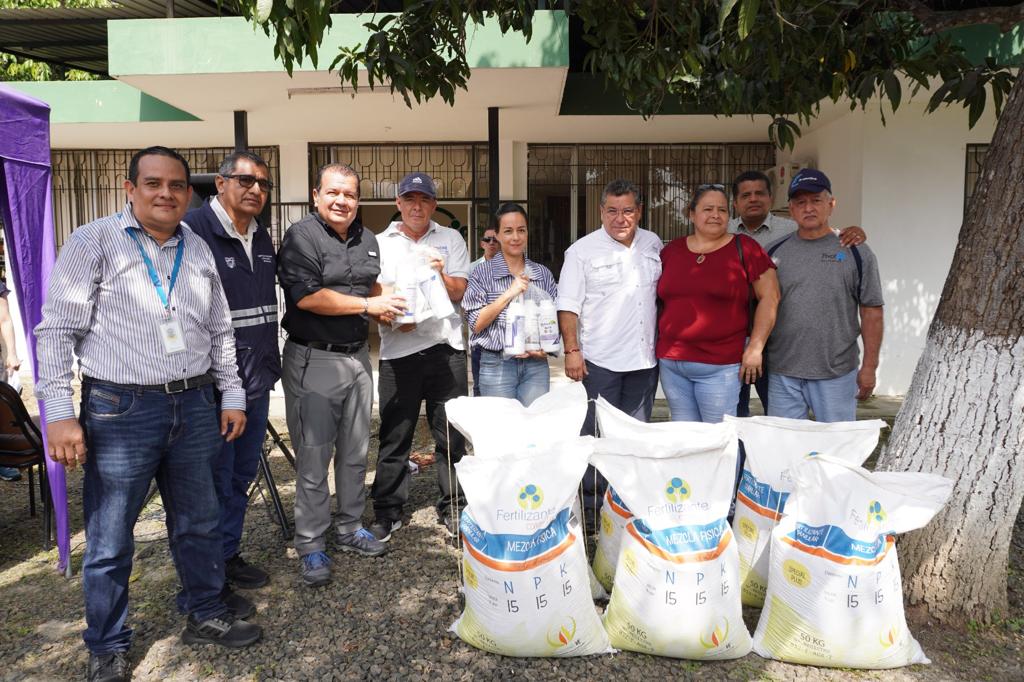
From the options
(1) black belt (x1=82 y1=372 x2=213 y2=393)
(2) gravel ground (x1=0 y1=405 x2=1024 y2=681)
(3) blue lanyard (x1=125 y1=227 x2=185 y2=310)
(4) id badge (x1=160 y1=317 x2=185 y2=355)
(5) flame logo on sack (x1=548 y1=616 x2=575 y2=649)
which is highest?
(3) blue lanyard (x1=125 y1=227 x2=185 y2=310)

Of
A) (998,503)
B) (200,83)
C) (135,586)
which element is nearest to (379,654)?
(135,586)

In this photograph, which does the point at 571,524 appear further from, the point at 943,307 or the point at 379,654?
the point at 943,307

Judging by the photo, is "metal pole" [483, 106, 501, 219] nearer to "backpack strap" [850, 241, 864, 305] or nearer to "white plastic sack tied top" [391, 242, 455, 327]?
"white plastic sack tied top" [391, 242, 455, 327]

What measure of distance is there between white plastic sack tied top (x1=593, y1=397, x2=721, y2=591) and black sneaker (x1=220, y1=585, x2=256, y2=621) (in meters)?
1.42

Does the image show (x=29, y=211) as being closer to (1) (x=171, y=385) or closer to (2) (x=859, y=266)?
(1) (x=171, y=385)

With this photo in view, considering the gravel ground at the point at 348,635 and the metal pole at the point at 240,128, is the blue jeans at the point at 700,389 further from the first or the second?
the metal pole at the point at 240,128

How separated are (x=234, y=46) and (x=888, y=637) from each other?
19.2ft

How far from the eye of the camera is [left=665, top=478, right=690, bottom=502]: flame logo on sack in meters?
2.53

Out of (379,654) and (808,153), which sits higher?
(808,153)

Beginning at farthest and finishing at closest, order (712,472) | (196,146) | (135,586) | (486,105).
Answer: (196,146)
(486,105)
(135,586)
(712,472)

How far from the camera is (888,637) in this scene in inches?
97.0

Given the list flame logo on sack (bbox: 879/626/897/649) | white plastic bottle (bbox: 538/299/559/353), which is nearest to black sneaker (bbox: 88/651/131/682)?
white plastic bottle (bbox: 538/299/559/353)

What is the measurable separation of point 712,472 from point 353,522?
5.89 feet

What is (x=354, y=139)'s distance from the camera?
366 inches
